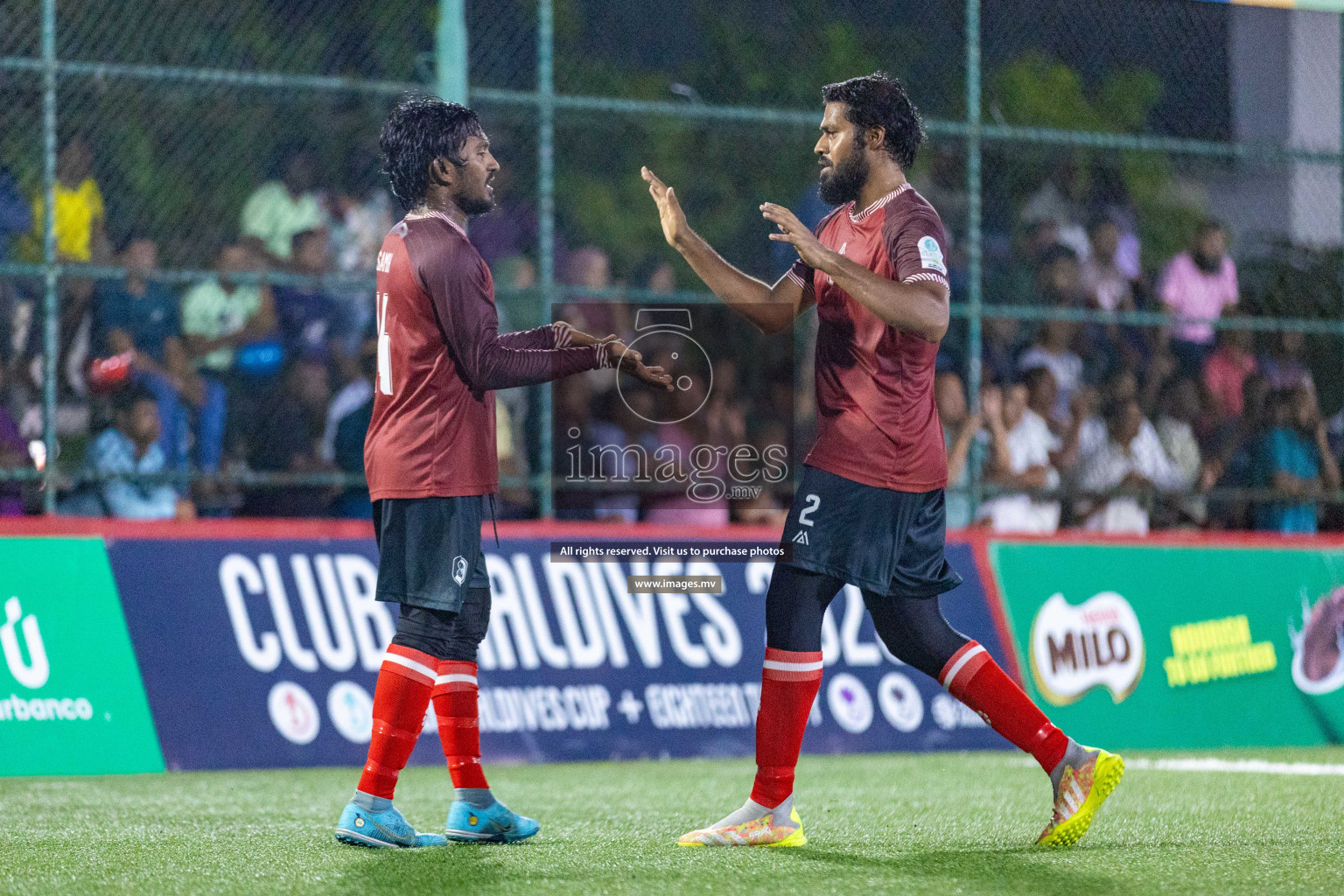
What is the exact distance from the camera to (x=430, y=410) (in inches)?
184

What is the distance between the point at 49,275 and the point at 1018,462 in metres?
5.32

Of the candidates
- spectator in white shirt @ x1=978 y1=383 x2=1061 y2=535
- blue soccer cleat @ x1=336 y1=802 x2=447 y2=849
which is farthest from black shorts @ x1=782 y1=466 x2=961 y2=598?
spectator in white shirt @ x1=978 y1=383 x2=1061 y2=535

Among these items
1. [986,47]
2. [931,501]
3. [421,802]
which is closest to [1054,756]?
[931,501]

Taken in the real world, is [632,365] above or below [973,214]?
below

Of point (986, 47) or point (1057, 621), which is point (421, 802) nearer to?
point (1057, 621)

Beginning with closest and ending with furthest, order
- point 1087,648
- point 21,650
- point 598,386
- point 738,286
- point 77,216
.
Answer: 1. point 738,286
2. point 21,650
3. point 77,216
4. point 1087,648
5. point 598,386

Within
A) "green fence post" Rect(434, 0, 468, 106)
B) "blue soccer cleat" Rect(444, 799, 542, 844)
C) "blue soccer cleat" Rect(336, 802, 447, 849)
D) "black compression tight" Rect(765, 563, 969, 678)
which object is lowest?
"blue soccer cleat" Rect(444, 799, 542, 844)

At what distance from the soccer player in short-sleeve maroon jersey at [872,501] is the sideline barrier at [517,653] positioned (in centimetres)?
338

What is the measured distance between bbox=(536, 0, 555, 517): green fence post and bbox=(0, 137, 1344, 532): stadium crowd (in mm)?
181

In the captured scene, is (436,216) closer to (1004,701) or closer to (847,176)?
(847,176)

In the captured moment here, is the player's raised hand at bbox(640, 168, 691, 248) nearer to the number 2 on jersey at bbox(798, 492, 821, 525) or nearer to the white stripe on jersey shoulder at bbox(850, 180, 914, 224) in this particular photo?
the white stripe on jersey shoulder at bbox(850, 180, 914, 224)

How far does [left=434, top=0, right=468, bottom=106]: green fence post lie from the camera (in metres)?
8.60

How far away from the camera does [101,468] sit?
8180 millimetres

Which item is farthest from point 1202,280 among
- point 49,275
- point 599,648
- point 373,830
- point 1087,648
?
point 373,830
